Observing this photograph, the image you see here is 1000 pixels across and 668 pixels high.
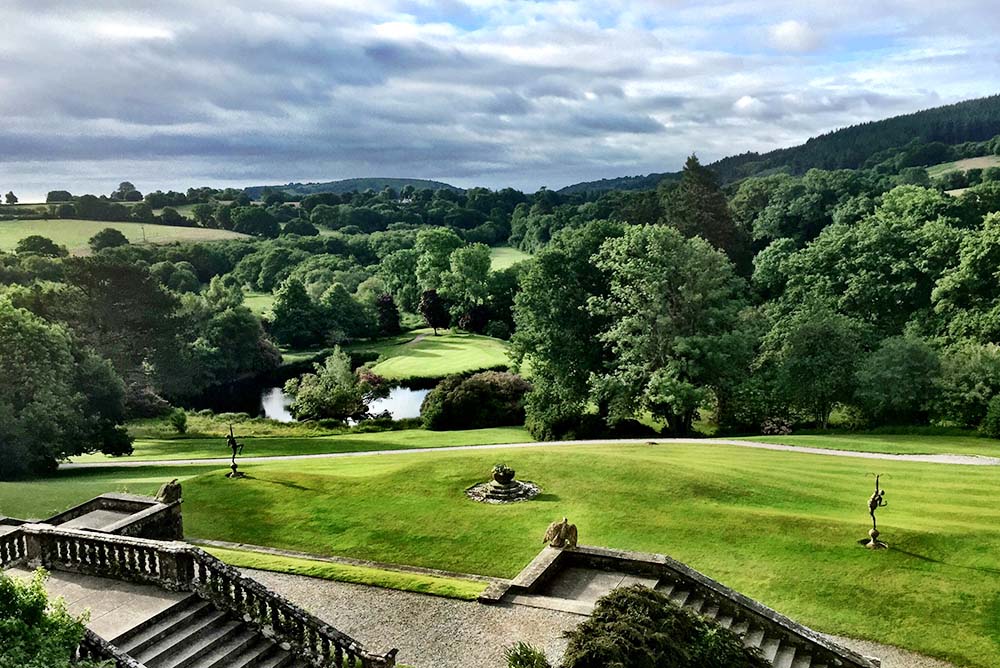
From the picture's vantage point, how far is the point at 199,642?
13242mm

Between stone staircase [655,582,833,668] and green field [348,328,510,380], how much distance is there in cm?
5107

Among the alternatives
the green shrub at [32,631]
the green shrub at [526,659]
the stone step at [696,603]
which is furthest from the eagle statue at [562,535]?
the green shrub at [32,631]

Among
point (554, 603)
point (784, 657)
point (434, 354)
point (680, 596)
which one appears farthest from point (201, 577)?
point (434, 354)

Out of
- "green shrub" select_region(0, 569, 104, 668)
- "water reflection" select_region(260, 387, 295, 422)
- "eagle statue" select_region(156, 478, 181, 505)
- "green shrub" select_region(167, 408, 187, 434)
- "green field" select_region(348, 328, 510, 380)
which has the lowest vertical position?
"water reflection" select_region(260, 387, 295, 422)

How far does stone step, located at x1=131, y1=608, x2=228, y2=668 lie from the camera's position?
12539 millimetres

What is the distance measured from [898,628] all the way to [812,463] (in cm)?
1373

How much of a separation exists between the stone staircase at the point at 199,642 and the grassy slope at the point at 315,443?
25742 mm

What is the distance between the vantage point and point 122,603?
1378 cm

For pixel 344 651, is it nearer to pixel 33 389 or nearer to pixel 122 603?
pixel 122 603

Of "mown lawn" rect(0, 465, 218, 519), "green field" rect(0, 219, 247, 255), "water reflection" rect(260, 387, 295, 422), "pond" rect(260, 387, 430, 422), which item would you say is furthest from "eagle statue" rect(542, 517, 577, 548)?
"green field" rect(0, 219, 247, 255)

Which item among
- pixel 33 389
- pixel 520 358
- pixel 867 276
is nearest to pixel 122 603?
pixel 33 389

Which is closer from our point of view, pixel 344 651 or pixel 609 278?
pixel 344 651

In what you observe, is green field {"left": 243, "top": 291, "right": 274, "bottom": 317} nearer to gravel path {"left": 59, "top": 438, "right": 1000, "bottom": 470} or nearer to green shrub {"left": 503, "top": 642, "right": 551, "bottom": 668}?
gravel path {"left": 59, "top": 438, "right": 1000, "bottom": 470}

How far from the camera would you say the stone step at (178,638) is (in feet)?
41.1
